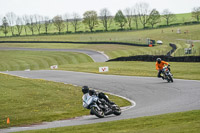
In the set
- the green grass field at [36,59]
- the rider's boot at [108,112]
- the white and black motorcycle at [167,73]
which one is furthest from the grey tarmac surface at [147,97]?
the green grass field at [36,59]

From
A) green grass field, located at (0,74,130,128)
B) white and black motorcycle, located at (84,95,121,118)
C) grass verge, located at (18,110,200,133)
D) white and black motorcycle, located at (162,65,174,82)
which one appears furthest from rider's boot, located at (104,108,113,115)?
white and black motorcycle, located at (162,65,174,82)

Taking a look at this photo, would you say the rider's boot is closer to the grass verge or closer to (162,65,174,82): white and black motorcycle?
the grass verge

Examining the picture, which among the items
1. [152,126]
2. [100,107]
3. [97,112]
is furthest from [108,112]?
[152,126]

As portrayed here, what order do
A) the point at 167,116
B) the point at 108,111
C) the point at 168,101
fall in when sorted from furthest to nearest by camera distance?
the point at 168,101
the point at 108,111
the point at 167,116

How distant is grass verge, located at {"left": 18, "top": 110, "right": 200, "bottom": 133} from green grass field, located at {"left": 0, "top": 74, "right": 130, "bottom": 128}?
3.85 metres

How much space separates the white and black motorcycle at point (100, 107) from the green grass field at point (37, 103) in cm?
192

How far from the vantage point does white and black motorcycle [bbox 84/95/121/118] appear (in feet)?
50.7

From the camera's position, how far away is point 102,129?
12.2 meters

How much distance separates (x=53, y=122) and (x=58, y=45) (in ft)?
295

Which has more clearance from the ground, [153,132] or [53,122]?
[153,132]

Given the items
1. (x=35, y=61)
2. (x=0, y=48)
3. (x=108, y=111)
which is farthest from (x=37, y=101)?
(x=0, y=48)

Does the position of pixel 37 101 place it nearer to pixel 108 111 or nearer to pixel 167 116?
pixel 108 111

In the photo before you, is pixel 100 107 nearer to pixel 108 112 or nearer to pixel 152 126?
pixel 108 112

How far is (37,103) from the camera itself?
19.8 meters
